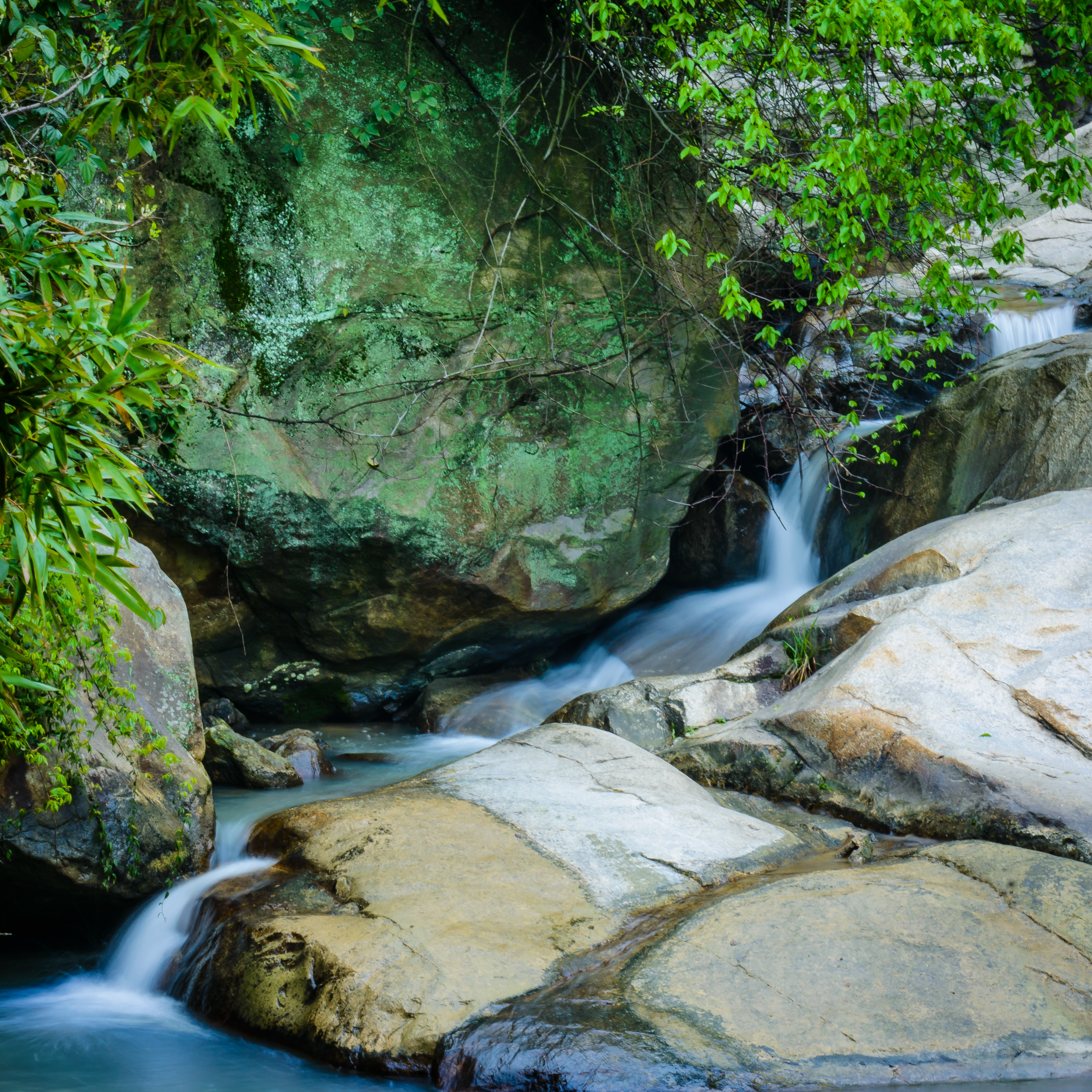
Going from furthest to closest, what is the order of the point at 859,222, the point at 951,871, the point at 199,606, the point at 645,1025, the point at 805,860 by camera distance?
1. the point at 199,606
2. the point at 859,222
3. the point at 805,860
4. the point at 951,871
5. the point at 645,1025

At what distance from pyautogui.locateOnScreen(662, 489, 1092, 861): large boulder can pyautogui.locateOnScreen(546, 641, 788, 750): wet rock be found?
190 mm

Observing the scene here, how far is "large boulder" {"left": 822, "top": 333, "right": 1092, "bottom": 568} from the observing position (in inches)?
299

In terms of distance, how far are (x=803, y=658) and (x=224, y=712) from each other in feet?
15.2

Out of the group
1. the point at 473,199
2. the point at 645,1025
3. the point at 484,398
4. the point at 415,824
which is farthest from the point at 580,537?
the point at 645,1025

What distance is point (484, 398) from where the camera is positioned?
304 inches

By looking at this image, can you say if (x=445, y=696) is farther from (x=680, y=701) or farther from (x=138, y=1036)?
(x=138, y=1036)

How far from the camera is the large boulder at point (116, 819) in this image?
12.6 feet

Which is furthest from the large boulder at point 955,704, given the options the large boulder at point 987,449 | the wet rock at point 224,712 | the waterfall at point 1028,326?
the waterfall at point 1028,326

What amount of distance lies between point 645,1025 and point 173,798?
252 cm

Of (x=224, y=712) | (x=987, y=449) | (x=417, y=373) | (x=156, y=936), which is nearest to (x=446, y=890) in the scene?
(x=156, y=936)

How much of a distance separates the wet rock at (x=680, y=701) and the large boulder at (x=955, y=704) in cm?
19

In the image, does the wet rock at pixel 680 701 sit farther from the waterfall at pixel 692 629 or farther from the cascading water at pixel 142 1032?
the cascading water at pixel 142 1032

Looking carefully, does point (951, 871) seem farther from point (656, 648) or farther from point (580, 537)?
point (656, 648)

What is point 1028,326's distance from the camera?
36.6 ft
